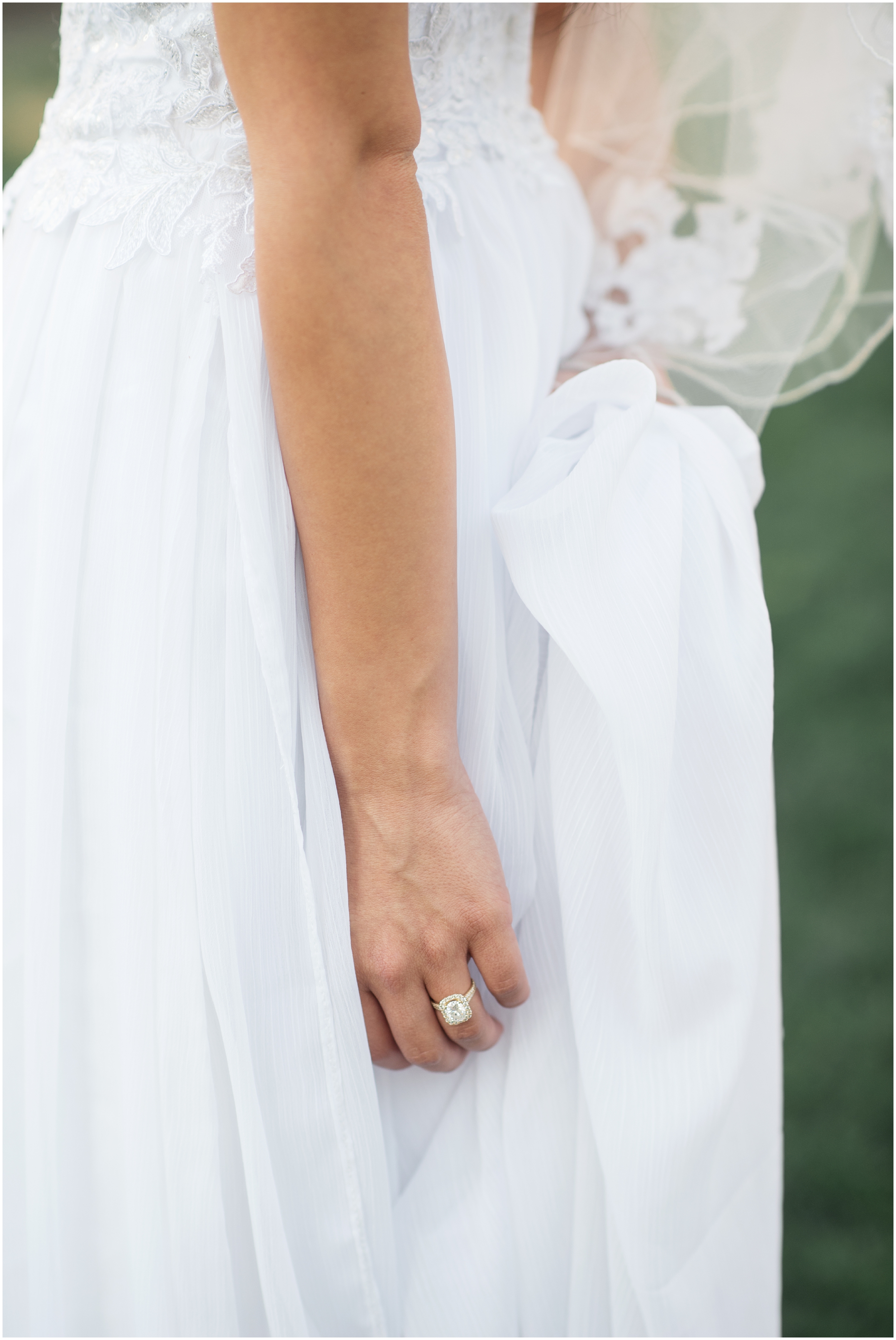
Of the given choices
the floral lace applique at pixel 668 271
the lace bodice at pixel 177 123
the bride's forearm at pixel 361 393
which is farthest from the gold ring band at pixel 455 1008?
the floral lace applique at pixel 668 271

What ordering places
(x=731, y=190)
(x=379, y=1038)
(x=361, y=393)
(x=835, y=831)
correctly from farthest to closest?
(x=835, y=831)
(x=731, y=190)
(x=379, y=1038)
(x=361, y=393)

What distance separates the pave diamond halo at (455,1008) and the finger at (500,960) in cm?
3

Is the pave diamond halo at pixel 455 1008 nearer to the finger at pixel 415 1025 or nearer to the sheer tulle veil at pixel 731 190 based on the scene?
the finger at pixel 415 1025

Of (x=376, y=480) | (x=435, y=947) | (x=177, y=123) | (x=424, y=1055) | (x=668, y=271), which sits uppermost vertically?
(x=177, y=123)

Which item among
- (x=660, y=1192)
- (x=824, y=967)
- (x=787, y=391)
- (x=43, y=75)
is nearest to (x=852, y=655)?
(x=824, y=967)

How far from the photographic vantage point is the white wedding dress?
842 mm

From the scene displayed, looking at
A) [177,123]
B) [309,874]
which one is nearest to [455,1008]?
[309,874]

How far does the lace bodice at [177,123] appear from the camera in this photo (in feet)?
2.84

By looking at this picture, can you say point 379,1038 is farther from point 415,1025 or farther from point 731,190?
point 731,190

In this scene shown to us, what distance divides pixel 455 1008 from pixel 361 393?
1.61 ft

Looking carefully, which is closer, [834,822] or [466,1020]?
[466,1020]

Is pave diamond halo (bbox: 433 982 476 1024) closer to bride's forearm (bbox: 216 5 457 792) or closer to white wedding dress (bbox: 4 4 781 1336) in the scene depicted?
white wedding dress (bbox: 4 4 781 1336)

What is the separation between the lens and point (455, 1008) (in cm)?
85

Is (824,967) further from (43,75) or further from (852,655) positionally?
(43,75)
